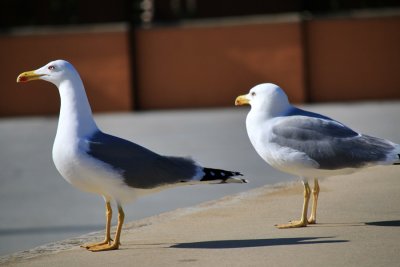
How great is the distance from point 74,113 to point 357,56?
1930 cm

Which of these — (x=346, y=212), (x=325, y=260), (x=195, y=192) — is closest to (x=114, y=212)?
(x=195, y=192)

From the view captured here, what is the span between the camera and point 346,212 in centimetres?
868

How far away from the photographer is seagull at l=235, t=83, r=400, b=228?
7977 millimetres

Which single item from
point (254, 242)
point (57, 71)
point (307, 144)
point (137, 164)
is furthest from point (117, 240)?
point (307, 144)

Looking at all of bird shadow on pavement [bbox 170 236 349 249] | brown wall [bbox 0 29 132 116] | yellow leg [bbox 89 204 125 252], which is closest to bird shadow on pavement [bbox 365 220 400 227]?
bird shadow on pavement [bbox 170 236 349 249]

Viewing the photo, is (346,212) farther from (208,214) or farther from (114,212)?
(114,212)

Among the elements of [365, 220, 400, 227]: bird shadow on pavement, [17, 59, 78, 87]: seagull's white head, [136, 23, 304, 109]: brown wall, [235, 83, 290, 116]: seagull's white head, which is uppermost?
[17, 59, 78, 87]: seagull's white head

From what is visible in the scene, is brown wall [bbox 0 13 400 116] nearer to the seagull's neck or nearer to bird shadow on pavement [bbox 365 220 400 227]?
bird shadow on pavement [bbox 365 220 400 227]

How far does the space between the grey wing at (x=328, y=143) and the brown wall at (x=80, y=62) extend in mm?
18576

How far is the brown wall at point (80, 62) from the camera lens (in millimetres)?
26359

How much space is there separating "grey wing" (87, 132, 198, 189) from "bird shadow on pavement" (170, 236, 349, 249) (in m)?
0.54

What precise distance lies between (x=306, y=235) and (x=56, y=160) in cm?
213

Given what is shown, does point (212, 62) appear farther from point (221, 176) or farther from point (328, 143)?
point (221, 176)

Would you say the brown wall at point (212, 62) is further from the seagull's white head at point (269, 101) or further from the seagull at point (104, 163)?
the seagull at point (104, 163)
